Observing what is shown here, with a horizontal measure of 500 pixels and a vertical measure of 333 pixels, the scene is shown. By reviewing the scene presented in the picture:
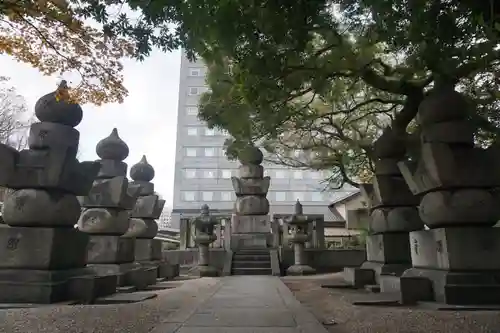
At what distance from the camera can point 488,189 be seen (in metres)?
6.48

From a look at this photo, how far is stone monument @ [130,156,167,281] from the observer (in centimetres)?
1209

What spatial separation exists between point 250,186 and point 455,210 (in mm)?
12462

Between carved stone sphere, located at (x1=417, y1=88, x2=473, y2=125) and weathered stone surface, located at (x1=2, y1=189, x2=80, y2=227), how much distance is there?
21.3 feet

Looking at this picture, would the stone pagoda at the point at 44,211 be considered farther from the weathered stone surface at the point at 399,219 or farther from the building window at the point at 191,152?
the building window at the point at 191,152

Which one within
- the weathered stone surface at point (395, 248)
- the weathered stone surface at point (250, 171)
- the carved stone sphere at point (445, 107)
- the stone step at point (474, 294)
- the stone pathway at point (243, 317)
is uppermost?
the weathered stone surface at point (250, 171)

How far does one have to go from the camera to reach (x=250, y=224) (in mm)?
17938

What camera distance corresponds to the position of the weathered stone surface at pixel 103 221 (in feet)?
29.5

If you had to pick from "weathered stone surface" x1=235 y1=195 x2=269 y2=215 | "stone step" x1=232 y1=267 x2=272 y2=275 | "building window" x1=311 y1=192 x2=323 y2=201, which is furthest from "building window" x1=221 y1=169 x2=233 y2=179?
"stone step" x1=232 y1=267 x2=272 y2=275

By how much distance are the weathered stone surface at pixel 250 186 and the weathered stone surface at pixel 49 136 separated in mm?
11615

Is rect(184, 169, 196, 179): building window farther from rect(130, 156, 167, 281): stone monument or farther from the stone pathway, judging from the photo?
the stone pathway

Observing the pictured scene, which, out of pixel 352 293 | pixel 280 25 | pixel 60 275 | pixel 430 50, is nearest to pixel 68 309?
pixel 60 275

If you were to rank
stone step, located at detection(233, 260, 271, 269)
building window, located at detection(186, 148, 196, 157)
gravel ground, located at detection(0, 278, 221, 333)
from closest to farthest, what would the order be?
gravel ground, located at detection(0, 278, 221, 333), stone step, located at detection(233, 260, 271, 269), building window, located at detection(186, 148, 196, 157)

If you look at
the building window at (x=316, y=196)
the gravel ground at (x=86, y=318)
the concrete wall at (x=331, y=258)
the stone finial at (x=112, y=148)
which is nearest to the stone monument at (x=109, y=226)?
the stone finial at (x=112, y=148)

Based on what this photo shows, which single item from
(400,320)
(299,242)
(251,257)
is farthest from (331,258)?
(400,320)
